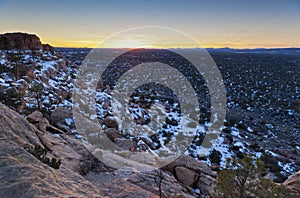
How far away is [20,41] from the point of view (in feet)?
60.5

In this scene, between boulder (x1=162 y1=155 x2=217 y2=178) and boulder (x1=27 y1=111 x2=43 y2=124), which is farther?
boulder (x1=162 y1=155 x2=217 y2=178)

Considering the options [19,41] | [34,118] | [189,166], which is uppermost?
[19,41]

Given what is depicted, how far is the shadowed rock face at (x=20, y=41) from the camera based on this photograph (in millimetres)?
17953

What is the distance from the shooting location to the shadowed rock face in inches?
707

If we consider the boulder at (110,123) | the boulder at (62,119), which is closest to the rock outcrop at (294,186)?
the boulder at (62,119)

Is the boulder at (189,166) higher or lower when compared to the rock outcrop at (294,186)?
lower

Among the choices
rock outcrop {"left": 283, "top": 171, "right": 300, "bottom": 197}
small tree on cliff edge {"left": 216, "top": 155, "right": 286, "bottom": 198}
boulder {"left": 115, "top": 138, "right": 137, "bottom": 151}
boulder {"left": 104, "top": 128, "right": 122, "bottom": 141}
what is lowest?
boulder {"left": 115, "top": 138, "right": 137, "bottom": 151}

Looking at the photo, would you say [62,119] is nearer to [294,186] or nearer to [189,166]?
[189,166]

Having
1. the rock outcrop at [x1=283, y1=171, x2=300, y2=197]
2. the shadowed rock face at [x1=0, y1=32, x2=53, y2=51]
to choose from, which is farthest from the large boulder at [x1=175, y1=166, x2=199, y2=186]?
the shadowed rock face at [x1=0, y1=32, x2=53, y2=51]

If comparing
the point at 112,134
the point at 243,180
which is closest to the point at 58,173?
the point at 243,180

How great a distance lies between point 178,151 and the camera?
12695 millimetres

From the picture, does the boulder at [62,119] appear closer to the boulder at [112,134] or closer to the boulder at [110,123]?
the boulder at [112,134]

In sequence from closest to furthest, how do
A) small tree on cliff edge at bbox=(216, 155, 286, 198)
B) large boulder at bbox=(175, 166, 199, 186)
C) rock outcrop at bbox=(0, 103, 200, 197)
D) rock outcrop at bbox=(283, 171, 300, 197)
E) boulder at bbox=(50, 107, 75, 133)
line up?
rock outcrop at bbox=(0, 103, 200, 197) < small tree on cliff edge at bbox=(216, 155, 286, 198) < rock outcrop at bbox=(283, 171, 300, 197) < large boulder at bbox=(175, 166, 199, 186) < boulder at bbox=(50, 107, 75, 133)

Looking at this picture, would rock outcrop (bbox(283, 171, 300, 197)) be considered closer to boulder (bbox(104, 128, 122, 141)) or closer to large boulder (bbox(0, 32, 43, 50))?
boulder (bbox(104, 128, 122, 141))
